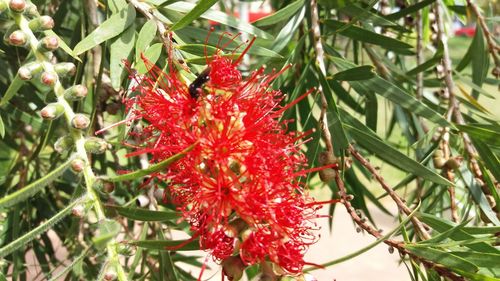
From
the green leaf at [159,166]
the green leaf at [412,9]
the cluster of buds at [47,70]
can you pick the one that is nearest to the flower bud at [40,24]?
the cluster of buds at [47,70]

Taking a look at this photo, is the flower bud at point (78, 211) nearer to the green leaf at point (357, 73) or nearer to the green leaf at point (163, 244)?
the green leaf at point (163, 244)

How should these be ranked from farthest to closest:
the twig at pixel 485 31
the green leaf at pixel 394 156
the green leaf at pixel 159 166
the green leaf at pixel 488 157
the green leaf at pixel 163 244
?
the twig at pixel 485 31 → the green leaf at pixel 488 157 → the green leaf at pixel 394 156 → the green leaf at pixel 163 244 → the green leaf at pixel 159 166

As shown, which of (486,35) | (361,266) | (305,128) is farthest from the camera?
(361,266)

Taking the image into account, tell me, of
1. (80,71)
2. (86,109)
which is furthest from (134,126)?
(86,109)

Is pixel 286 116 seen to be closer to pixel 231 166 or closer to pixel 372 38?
pixel 372 38

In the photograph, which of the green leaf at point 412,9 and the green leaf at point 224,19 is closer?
the green leaf at point 224,19

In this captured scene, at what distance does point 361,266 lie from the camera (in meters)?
4.25

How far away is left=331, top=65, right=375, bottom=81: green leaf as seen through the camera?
34.9 inches

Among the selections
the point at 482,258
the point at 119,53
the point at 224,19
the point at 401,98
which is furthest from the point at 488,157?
the point at 119,53

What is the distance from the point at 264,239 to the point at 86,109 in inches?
29.4

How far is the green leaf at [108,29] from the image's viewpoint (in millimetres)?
764

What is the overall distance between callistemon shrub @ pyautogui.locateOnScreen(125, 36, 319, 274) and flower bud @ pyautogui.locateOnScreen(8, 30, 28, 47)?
0.13 metres

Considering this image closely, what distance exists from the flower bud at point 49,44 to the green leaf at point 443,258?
1.39ft

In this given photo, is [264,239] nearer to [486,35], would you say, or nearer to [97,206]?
[97,206]
